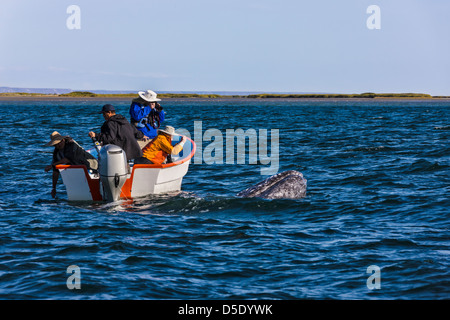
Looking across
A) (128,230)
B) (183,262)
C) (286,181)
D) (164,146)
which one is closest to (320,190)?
(286,181)

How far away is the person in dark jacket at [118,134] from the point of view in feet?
49.0

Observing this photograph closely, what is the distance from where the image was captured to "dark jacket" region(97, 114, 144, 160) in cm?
1491

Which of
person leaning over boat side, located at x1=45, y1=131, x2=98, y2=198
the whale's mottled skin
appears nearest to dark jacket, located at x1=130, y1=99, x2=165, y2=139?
person leaning over boat side, located at x1=45, y1=131, x2=98, y2=198

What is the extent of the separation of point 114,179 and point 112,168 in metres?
0.29

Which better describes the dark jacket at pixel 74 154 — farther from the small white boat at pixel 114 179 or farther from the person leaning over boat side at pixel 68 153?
the small white boat at pixel 114 179

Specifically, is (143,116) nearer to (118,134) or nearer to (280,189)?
(118,134)

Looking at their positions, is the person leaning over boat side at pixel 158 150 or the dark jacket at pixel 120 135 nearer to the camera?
the dark jacket at pixel 120 135

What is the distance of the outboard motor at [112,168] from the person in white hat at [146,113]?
2690 mm

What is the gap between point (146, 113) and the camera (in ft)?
55.4

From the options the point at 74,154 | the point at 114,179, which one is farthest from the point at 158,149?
the point at 74,154

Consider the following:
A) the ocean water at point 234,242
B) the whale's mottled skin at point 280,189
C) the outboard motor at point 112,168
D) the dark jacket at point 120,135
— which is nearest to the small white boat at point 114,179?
the outboard motor at point 112,168

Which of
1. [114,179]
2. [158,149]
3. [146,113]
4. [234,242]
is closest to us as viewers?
[234,242]

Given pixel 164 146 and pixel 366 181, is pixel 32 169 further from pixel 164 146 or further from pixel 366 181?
pixel 366 181

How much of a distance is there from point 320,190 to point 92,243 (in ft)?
25.7
